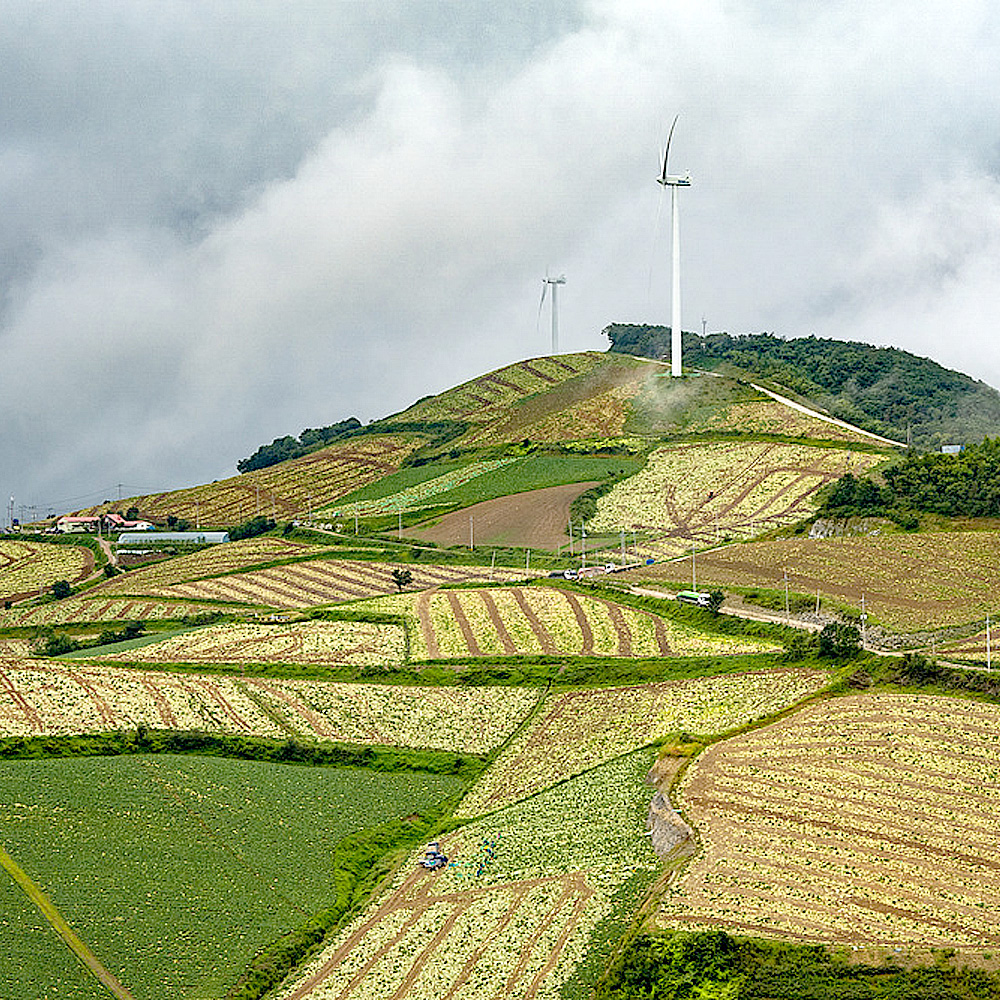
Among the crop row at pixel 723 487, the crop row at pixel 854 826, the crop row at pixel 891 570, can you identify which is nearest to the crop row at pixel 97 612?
the crop row at pixel 723 487

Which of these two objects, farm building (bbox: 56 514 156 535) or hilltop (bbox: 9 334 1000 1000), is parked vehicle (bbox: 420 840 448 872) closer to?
hilltop (bbox: 9 334 1000 1000)

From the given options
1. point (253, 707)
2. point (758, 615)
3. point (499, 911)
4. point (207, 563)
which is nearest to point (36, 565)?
point (207, 563)

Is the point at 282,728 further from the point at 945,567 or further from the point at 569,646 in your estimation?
the point at 945,567

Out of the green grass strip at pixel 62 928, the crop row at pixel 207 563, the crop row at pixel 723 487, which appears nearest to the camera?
the green grass strip at pixel 62 928

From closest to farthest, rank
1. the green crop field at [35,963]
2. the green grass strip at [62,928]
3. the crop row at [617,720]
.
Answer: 1. the green crop field at [35,963]
2. the green grass strip at [62,928]
3. the crop row at [617,720]

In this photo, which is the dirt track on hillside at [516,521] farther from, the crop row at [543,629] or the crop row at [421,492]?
the crop row at [543,629]
